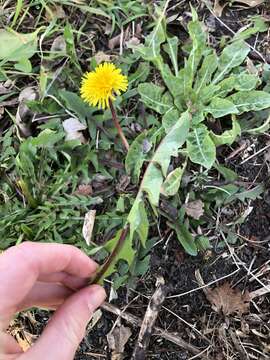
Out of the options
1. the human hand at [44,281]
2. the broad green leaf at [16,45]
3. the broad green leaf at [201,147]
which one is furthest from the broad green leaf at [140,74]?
the human hand at [44,281]

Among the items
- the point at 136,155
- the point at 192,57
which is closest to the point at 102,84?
the point at 136,155

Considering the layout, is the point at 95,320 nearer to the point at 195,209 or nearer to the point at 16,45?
the point at 195,209

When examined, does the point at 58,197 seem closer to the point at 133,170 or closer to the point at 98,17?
the point at 133,170

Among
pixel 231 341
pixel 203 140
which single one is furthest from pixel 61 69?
pixel 231 341

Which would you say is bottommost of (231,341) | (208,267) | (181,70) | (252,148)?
(231,341)

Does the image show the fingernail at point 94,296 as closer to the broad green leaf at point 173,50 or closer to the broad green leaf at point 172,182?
the broad green leaf at point 172,182

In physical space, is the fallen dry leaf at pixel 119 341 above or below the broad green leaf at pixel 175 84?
below
